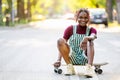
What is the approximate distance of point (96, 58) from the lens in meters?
14.0

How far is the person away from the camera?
960 centimetres

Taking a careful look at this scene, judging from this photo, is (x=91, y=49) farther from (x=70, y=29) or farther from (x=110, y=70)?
(x=110, y=70)

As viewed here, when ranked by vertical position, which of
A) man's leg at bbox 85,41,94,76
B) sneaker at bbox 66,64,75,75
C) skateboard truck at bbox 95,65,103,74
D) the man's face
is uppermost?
the man's face

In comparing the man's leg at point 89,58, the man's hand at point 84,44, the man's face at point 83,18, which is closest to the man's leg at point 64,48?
the man's hand at point 84,44

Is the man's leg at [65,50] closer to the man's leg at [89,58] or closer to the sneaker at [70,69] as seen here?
the sneaker at [70,69]

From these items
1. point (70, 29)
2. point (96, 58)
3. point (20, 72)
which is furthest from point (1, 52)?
point (70, 29)

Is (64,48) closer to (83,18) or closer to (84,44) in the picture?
(84,44)

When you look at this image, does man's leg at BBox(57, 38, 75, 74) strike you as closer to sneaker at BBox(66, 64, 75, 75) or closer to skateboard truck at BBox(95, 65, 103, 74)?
sneaker at BBox(66, 64, 75, 75)

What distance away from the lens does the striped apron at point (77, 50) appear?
9758 millimetres

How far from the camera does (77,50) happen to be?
982 centimetres

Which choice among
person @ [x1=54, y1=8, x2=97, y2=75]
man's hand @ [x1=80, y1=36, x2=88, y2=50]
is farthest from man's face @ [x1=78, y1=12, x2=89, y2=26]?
man's hand @ [x1=80, y1=36, x2=88, y2=50]

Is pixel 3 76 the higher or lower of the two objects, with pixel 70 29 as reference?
lower

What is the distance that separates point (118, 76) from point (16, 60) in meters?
3.97

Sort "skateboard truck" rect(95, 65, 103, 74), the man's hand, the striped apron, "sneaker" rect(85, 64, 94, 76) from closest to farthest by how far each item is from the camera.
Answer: "sneaker" rect(85, 64, 94, 76) → the man's hand → the striped apron → "skateboard truck" rect(95, 65, 103, 74)
